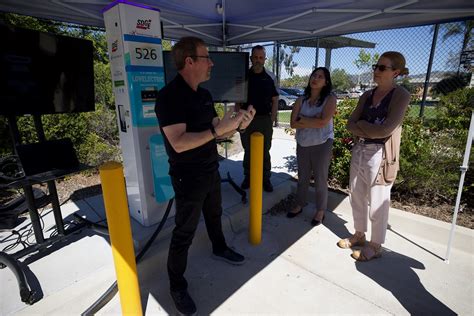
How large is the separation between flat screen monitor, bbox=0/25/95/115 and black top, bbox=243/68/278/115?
188 cm

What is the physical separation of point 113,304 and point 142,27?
2427 millimetres

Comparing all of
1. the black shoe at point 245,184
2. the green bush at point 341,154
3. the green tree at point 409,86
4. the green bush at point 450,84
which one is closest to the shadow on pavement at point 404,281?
the green bush at point 341,154

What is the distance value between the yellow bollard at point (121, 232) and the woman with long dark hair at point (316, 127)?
2.01 meters

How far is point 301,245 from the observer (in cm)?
302

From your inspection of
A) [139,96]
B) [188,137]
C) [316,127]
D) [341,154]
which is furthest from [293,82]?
[188,137]

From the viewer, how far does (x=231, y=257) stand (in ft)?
8.75

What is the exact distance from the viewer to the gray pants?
120 inches

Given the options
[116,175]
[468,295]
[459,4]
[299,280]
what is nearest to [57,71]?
[116,175]

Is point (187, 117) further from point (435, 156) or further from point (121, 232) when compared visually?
point (435, 156)

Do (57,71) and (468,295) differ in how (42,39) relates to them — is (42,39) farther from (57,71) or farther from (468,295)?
(468,295)

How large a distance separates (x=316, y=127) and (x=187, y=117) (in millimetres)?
1575

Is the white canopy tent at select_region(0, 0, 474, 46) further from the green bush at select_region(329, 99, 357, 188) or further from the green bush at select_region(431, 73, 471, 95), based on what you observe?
the green bush at select_region(431, 73, 471, 95)

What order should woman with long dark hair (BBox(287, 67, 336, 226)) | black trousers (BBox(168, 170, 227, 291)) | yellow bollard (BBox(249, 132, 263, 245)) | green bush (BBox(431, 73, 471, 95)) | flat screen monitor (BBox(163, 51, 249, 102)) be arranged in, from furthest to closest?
green bush (BBox(431, 73, 471, 95)) → flat screen monitor (BBox(163, 51, 249, 102)) → woman with long dark hair (BBox(287, 67, 336, 226)) → yellow bollard (BBox(249, 132, 263, 245)) → black trousers (BBox(168, 170, 227, 291))

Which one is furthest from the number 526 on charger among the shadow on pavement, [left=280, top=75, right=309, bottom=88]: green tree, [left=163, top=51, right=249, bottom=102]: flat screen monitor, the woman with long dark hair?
[left=280, top=75, right=309, bottom=88]: green tree
